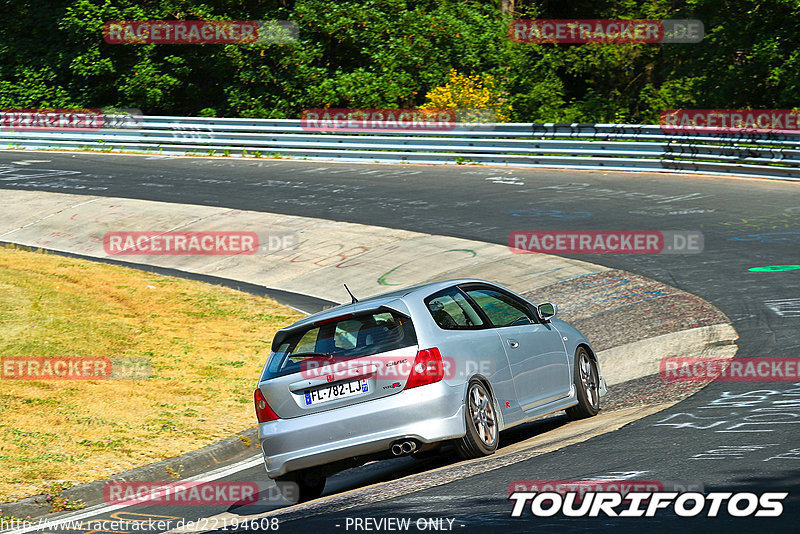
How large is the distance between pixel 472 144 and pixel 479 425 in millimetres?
22197

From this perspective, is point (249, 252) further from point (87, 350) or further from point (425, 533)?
point (425, 533)

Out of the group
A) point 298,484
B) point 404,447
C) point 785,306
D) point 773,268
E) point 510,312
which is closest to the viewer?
point 404,447

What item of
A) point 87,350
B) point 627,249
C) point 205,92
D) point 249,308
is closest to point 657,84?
point 205,92

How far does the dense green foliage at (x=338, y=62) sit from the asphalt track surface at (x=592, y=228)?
7.50 metres

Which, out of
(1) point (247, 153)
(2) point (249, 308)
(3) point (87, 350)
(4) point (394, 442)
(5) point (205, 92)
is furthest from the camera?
(5) point (205, 92)

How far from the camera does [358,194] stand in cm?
2628

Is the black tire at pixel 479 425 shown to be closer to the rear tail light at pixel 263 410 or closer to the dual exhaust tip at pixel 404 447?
the dual exhaust tip at pixel 404 447

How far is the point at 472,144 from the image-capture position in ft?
97.6

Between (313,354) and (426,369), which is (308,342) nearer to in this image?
(313,354)

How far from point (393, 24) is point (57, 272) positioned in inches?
911

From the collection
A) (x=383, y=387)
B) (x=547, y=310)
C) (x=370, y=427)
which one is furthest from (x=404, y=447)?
(x=547, y=310)

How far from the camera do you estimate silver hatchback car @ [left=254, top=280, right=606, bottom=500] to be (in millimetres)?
7781

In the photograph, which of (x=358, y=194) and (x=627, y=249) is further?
(x=358, y=194)

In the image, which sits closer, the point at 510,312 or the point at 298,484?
the point at 298,484
